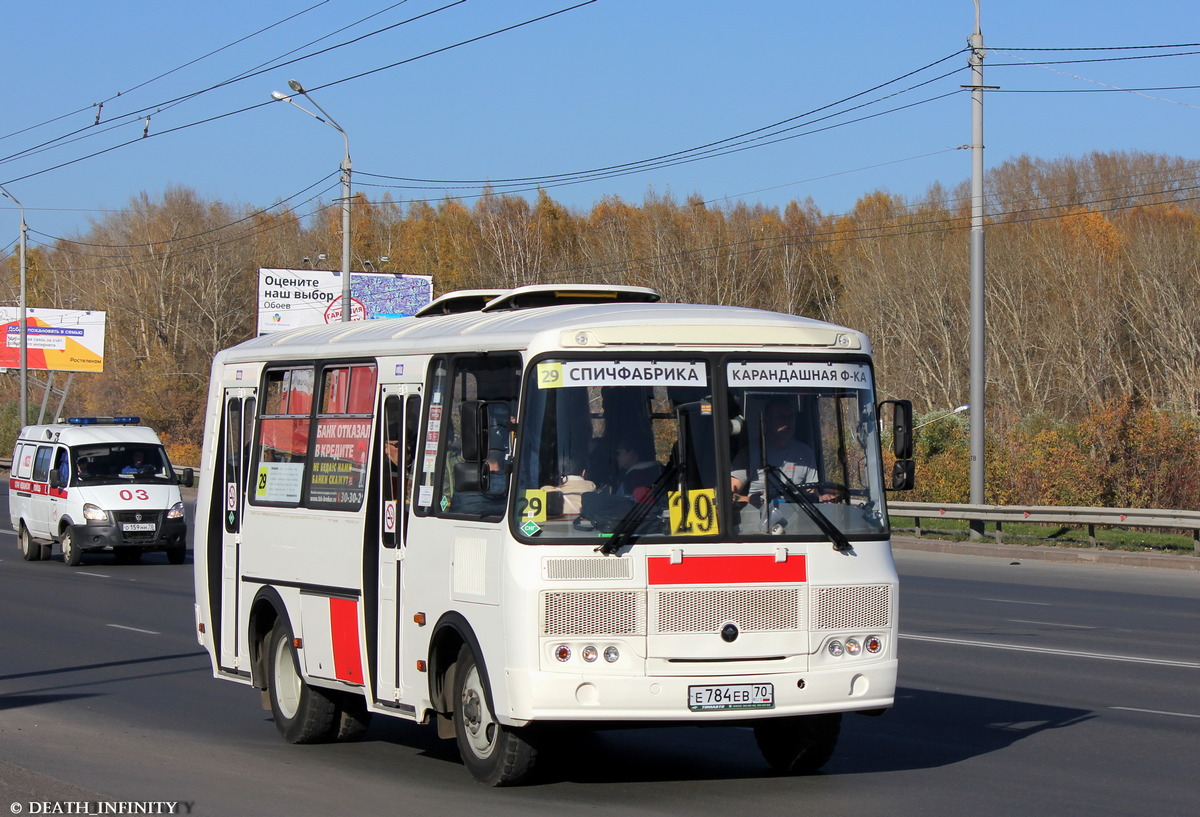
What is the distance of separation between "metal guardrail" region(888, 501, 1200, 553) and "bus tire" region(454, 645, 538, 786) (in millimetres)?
18685

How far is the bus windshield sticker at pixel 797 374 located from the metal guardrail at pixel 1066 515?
17603 mm

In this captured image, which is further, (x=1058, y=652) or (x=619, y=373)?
(x=1058, y=652)

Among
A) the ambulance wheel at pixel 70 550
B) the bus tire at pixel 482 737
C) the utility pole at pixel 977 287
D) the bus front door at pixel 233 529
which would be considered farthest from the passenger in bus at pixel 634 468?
the utility pole at pixel 977 287

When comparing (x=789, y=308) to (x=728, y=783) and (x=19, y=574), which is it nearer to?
(x=19, y=574)

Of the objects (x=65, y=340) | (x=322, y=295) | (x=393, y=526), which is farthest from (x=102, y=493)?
(x=65, y=340)

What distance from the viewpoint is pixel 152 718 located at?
34.5ft

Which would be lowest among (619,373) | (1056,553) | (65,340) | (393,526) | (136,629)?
(136,629)

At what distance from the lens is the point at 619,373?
24.9ft

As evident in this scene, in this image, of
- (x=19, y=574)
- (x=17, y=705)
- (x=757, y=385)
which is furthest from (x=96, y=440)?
(x=757, y=385)

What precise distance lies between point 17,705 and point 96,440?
1434 cm

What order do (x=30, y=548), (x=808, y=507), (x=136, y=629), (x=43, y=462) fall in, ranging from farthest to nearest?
1. (x=30, y=548)
2. (x=43, y=462)
3. (x=136, y=629)
4. (x=808, y=507)

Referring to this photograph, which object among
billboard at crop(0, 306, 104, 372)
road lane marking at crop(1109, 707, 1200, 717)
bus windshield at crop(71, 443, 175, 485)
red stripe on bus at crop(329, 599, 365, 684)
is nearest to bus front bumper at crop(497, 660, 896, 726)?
red stripe on bus at crop(329, 599, 365, 684)

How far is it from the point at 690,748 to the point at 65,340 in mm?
63812

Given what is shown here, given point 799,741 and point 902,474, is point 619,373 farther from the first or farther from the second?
point 799,741
